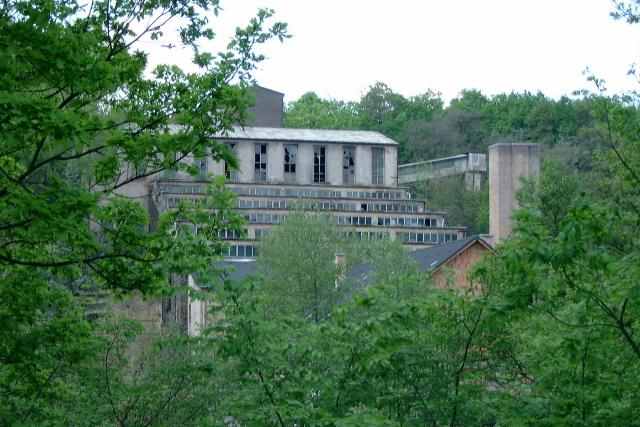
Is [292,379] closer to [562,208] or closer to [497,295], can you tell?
[497,295]

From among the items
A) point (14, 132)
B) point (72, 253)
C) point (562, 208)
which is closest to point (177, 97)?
point (72, 253)

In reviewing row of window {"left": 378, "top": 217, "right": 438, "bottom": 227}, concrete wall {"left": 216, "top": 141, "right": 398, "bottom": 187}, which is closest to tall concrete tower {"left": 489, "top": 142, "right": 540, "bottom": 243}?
row of window {"left": 378, "top": 217, "right": 438, "bottom": 227}

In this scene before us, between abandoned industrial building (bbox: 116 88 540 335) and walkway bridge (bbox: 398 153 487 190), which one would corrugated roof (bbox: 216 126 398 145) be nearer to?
abandoned industrial building (bbox: 116 88 540 335)

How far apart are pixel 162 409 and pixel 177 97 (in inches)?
244

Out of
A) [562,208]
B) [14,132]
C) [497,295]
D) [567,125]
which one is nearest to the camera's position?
[14,132]

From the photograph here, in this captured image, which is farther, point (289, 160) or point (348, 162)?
point (348, 162)

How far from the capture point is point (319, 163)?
109438 mm

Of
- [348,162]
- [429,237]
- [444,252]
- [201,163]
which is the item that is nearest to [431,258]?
[444,252]

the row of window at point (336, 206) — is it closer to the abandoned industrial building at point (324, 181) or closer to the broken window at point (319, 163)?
the abandoned industrial building at point (324, 181)

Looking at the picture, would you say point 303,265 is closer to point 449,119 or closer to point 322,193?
point 322,193

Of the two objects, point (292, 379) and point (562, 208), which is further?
point (562, 208)

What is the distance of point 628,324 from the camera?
1448 centimetres

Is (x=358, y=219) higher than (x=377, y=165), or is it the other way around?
(x=377, y=165)

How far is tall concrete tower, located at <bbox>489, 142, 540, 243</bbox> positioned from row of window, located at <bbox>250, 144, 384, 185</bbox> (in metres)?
27.9
